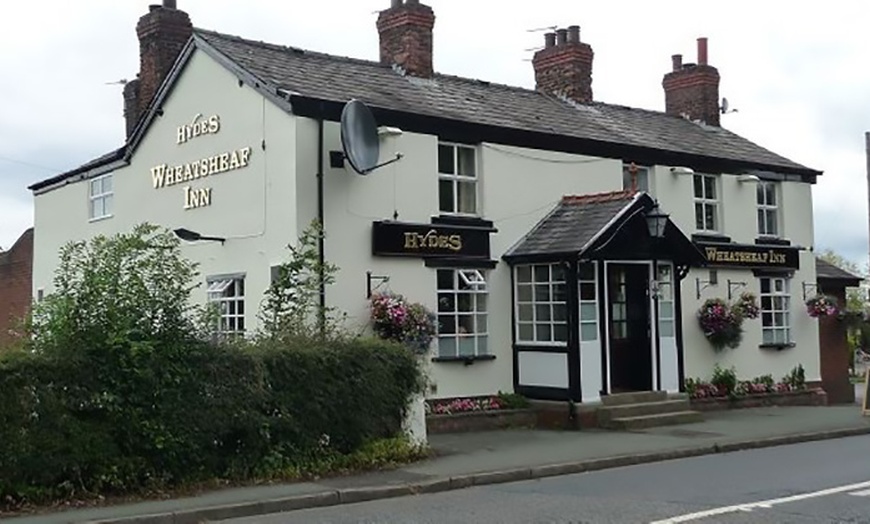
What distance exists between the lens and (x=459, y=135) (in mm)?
18562

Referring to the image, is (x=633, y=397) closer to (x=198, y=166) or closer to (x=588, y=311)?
(x=588, y=311)

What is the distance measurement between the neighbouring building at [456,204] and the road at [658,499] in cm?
385

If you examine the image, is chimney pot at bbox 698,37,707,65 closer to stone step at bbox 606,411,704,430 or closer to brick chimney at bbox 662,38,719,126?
brick chimney at bbox 662,38,719,126

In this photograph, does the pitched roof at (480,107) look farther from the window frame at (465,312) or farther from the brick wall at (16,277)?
the brick wall at (16,277)

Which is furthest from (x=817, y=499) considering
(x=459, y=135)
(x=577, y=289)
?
(x=459, y=135)

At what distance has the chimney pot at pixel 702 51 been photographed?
2638cm

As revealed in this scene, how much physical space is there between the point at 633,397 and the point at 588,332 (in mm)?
1549

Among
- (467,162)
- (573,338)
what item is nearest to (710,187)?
(573,338)

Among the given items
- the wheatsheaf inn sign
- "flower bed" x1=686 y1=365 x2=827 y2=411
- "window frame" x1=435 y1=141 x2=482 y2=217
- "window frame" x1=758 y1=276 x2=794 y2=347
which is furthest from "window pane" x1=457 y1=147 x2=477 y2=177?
"window frame" x1=758 y1=276 x2=794 y2=347

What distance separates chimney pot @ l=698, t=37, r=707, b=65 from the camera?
26.4 metres

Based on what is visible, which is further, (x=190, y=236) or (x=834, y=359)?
(x=834, y=359)

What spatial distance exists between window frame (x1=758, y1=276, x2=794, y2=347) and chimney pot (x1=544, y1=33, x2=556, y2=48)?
7089 mm

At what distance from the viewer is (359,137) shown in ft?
53.3

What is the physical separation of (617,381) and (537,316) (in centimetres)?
218
